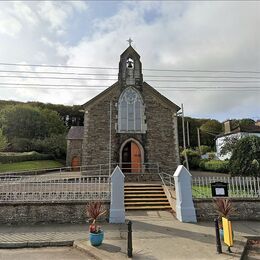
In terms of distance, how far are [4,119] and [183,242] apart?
4347 cm

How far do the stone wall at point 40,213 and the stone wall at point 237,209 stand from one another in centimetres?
506

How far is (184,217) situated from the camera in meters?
10.8

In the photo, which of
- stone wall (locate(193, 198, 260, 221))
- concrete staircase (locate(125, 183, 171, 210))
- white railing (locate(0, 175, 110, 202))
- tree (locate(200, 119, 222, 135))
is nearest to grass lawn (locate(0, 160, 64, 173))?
white railing (locate(0, 175, 110, 202))

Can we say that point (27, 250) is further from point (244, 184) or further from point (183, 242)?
point (244, 184)

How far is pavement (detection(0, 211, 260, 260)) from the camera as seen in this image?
7.09m

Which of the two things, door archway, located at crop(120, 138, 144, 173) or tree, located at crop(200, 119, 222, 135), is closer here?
door archway, located at crop(120, 138, 144, 173)

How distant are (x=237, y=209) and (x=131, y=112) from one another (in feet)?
38.0

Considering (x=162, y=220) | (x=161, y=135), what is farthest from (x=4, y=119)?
(x=162, y=220)

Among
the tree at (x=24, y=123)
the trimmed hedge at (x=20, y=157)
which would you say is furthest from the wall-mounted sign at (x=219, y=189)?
the tree at (x=24, y=123)

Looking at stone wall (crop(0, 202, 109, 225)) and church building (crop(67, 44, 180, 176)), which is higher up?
church building (crop(67, 44, 180, 176))

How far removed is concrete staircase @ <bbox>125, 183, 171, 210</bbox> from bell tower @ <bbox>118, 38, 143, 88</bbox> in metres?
9.58

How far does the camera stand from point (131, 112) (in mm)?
20578

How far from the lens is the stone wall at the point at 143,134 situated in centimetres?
1964

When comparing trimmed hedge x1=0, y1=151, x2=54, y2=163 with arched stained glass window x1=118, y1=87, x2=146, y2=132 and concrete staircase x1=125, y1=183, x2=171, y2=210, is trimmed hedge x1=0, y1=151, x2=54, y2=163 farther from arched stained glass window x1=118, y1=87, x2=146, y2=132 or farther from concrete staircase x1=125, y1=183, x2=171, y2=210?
concrete staircase x1=125, y1=183, x2=171, y2=210
